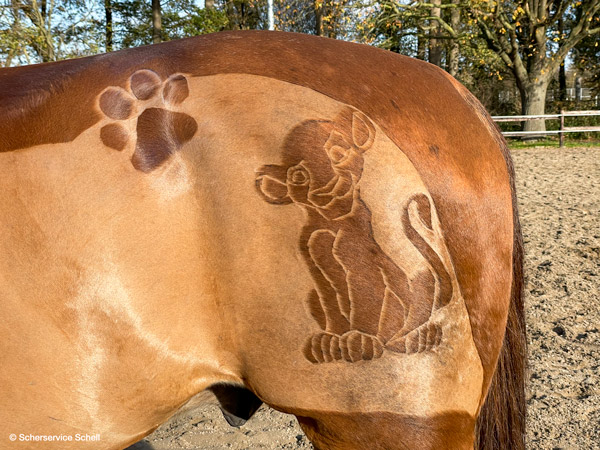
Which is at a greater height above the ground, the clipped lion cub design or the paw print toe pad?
the paw print toe pad

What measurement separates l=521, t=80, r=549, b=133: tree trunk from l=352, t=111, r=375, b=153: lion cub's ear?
15278 millimetres

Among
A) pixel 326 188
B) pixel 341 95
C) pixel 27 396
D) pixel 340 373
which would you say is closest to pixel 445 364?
pixel 340 373

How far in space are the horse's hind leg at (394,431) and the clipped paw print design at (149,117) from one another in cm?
62

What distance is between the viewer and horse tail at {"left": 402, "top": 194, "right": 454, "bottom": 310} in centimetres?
96

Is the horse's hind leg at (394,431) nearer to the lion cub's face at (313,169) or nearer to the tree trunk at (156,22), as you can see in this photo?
the lion cub's face at (313,169)

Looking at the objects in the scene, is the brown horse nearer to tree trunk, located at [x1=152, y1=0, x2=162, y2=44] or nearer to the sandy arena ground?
the sandy arena ground

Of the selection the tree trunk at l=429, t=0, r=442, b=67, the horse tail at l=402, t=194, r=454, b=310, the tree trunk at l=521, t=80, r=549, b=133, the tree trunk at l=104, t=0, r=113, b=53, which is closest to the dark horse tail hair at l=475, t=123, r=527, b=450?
the horse tail at l=402, t=194, r=454, b=310

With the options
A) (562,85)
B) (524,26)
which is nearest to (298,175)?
(524,26)

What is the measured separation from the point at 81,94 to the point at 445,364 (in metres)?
0.94

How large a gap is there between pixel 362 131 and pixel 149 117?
1.44 ft

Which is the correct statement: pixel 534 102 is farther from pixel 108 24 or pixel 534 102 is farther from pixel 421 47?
pixel 108 24

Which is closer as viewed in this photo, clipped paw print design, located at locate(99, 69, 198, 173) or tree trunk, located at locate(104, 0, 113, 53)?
clipped paw print design, located at locate(99, 69, 198, 173)

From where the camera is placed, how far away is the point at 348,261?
96 centimetres

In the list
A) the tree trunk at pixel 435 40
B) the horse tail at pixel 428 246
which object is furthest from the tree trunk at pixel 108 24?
the horse tail at pixel 428 246
